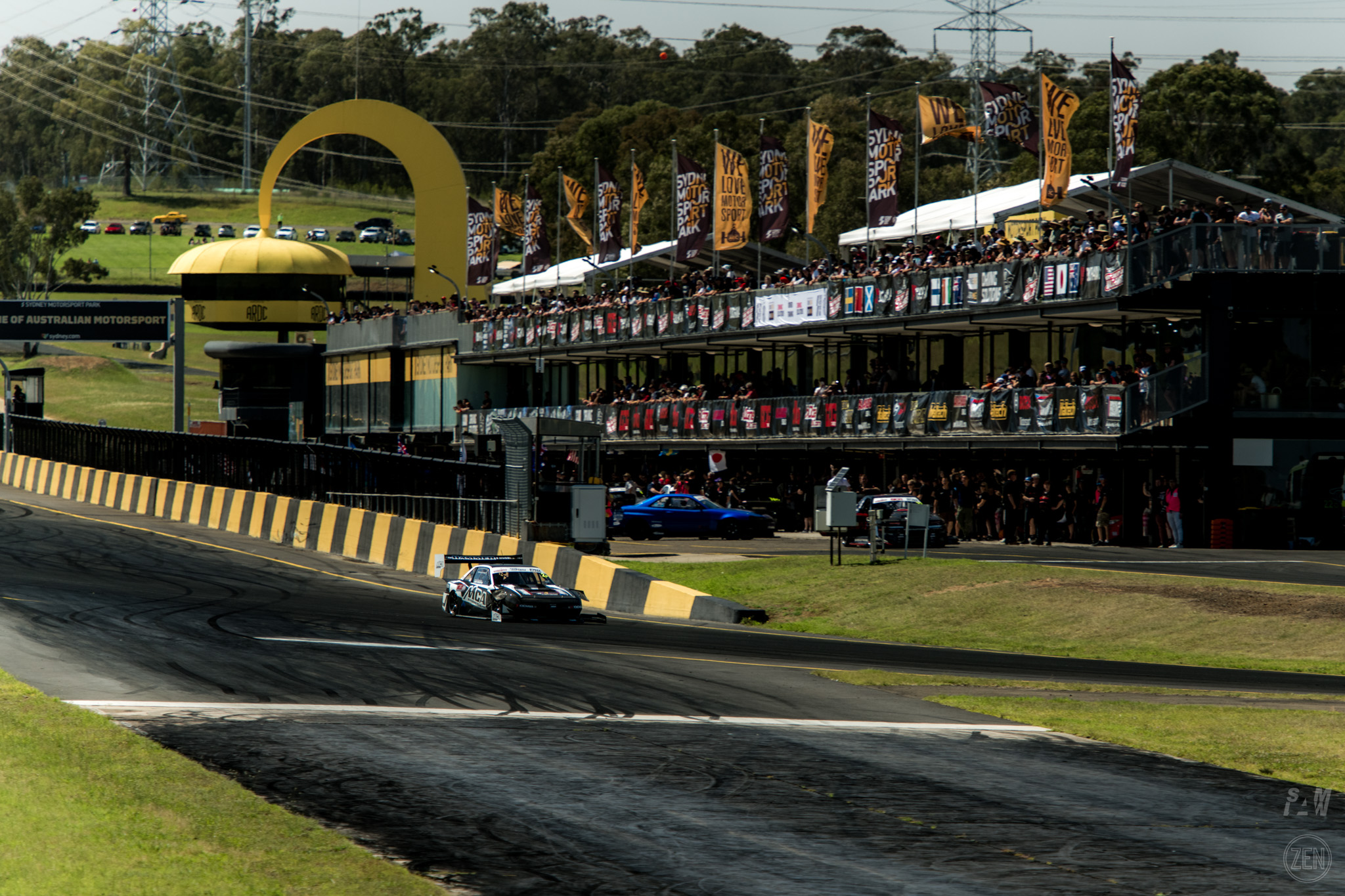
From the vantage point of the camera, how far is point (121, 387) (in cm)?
9744

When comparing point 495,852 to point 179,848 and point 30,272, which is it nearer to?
point 179,848

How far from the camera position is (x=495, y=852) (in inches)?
340

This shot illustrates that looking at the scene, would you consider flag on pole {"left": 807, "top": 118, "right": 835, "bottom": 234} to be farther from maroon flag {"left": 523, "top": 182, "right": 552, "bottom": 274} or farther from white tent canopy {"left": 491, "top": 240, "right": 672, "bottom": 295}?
maroon flag {"left": 523, "top": 182, "right": 552, "bottom": 274}

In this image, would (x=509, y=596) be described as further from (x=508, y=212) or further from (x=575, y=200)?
(x=508, y=212)

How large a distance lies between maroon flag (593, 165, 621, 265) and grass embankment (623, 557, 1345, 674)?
28.4 meters

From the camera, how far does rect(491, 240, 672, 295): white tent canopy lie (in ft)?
196

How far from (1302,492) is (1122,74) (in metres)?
11.1

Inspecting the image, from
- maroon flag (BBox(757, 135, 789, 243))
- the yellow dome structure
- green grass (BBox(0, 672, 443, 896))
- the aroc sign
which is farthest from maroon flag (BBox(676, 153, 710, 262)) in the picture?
green grass (BBox(0, 672, 443, 896))

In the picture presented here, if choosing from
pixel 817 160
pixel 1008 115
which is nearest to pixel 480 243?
pixel 817 160

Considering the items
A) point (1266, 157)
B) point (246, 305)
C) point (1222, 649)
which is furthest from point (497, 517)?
point (1266, 157)

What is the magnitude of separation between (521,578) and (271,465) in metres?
15.8

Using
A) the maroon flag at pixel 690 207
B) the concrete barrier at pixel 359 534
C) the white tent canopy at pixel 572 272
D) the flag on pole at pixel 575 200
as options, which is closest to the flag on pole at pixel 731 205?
the maroon flag at pixel 690 207

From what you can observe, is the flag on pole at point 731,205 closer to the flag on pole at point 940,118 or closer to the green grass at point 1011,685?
the flag on pole at point 940,118

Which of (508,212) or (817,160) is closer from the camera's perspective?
(817,160)
